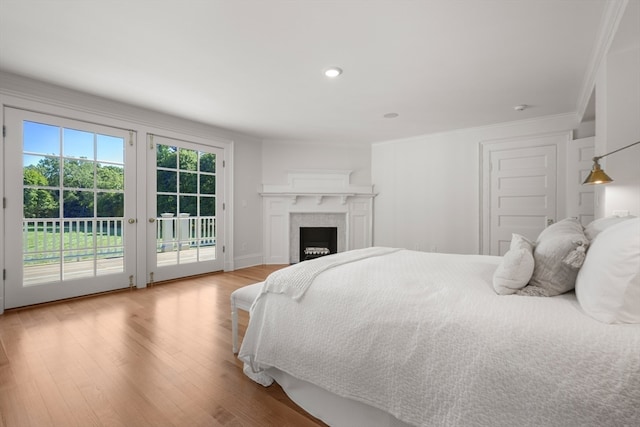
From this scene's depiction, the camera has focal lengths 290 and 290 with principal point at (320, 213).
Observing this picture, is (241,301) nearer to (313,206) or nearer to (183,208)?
(183,208)

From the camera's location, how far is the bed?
847mm

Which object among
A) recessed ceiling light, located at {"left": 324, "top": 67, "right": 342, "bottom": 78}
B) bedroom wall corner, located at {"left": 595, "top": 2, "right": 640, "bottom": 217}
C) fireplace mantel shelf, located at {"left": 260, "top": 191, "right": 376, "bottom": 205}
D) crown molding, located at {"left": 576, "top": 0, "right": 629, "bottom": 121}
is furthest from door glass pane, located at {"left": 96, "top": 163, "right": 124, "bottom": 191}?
bedroom wall corner, located at {"left": 595, "top": 2, "right": 640, "bottom": 217}

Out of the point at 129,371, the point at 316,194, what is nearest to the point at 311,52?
the point at 129,371

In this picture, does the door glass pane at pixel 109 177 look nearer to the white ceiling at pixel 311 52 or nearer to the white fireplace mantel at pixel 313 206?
the white ceiling at pixel 311 52

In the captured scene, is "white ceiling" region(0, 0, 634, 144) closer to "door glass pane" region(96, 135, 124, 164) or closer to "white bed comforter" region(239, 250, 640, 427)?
"door glass pane" region(96, 135, 124, 164)

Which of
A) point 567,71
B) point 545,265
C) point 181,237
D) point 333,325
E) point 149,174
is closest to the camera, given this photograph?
point 545,265

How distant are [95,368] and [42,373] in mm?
294

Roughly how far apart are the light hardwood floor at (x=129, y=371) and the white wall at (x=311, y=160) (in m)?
3.06

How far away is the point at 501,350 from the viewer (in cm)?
96

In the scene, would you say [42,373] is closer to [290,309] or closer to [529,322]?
[290,309]

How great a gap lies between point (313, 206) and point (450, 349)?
462 centimetres

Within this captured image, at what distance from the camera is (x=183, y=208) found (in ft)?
14.0

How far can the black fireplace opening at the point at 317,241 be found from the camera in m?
5.71

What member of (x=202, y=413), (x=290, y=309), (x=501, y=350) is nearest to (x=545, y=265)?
(x=501, y=350)
